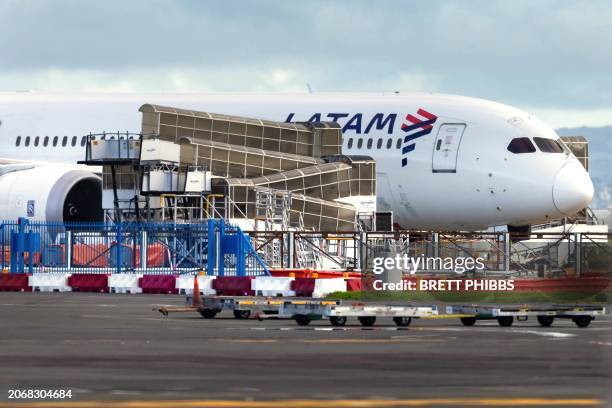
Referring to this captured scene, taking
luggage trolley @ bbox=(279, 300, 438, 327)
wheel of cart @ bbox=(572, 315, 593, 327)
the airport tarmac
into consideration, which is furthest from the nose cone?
luggage trolley @ bbox=(279, 300, 438, 327)

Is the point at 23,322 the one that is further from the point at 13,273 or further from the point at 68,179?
the point at 68,179

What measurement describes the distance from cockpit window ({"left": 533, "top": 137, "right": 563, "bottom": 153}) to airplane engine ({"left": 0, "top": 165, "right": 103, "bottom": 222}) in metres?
14.7

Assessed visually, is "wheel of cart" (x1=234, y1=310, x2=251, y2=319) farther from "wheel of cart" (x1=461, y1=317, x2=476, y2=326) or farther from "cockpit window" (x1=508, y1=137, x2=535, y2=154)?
"cockpit window" (x1=508, y1=137, x2=535, y2=154)

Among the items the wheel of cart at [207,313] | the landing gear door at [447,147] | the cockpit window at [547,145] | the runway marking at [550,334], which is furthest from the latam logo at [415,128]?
the runway marking at [550,334]

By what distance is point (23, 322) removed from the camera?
24.9 m

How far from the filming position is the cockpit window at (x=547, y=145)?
4944 cm

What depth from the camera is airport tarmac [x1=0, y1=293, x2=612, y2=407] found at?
13594 millimetres

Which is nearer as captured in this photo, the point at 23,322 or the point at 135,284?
the point at 23,322

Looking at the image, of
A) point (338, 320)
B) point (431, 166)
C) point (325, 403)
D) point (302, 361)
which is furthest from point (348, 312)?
point (431, 166)

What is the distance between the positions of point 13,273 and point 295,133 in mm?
14893

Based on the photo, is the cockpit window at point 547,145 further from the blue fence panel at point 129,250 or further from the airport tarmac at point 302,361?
the airport tarmac at point 302,361

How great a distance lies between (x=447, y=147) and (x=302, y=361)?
109 ft

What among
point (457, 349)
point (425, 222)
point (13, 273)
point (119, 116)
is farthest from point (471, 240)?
point (457, 349)

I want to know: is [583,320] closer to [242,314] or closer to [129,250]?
[242,314]
